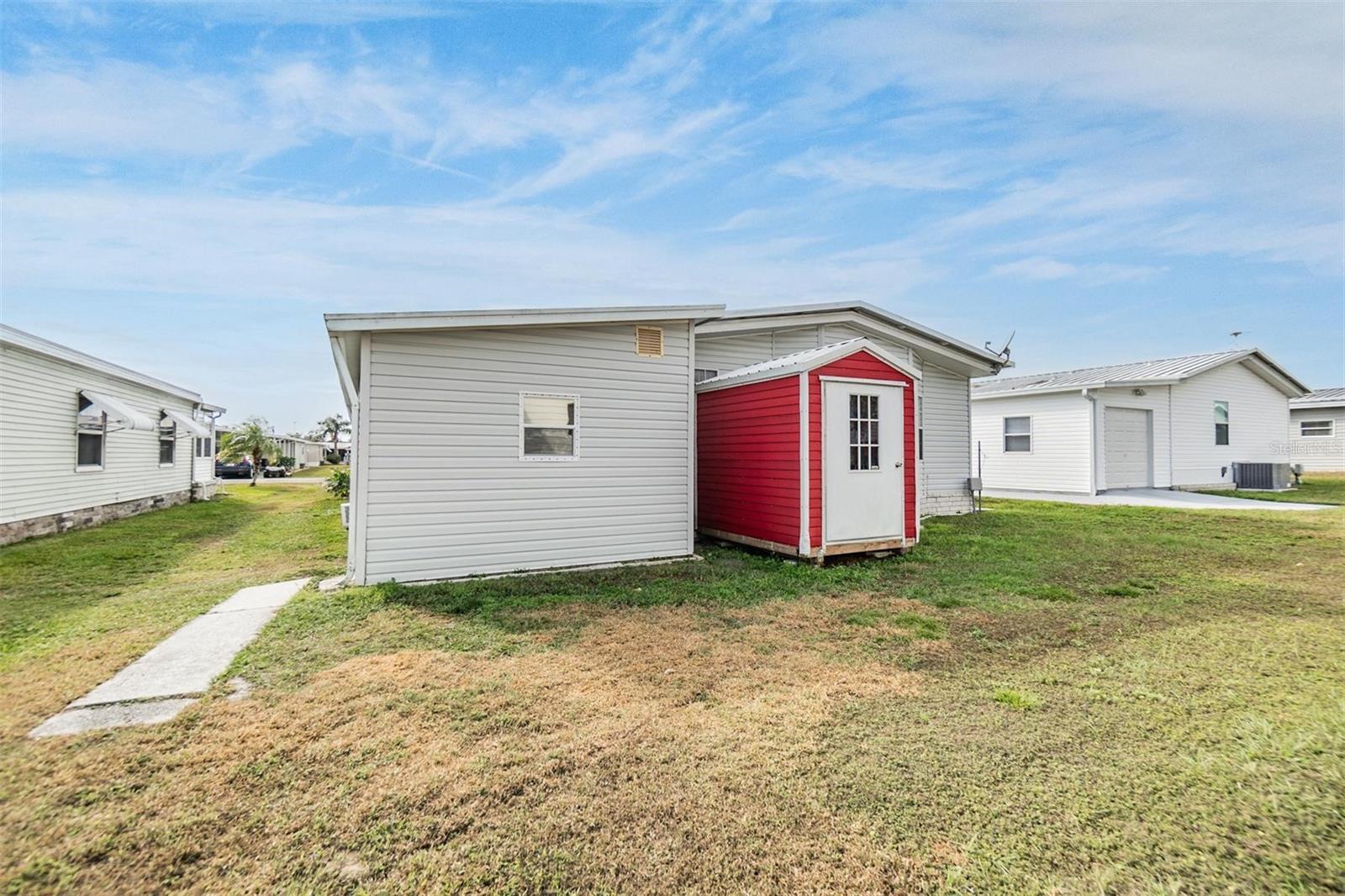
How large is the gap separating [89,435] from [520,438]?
1134 centimetres

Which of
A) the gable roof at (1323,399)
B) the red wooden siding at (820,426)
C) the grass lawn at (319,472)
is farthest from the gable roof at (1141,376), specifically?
the grass lawn at (319,472)

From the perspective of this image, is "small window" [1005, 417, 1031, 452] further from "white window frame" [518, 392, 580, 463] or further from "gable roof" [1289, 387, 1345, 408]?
"gable roof" [1289, 387, 1345, 408]

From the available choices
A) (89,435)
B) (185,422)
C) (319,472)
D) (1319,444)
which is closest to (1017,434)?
(1319,444)

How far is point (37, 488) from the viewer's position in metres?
10.1

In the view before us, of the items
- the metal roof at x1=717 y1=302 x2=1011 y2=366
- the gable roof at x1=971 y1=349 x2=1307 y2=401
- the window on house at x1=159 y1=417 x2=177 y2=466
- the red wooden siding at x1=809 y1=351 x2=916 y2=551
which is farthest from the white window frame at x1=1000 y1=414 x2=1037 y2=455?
the window on house at x1=159 y1=417 x2=177 y2=466

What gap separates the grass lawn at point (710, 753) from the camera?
201 cm

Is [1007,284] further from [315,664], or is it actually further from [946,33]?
[315,664]

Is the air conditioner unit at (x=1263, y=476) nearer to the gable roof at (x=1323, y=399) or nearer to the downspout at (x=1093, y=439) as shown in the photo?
the downspout at (x=1093, y=439)

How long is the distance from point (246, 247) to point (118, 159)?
2.17 m

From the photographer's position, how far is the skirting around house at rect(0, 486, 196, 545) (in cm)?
953

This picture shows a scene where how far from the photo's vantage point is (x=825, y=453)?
7.38 metres

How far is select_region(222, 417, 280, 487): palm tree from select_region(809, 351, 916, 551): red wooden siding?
31015 millimetres

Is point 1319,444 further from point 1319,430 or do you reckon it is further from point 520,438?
point 520,438

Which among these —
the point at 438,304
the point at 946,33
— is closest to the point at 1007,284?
the point at 946,33
